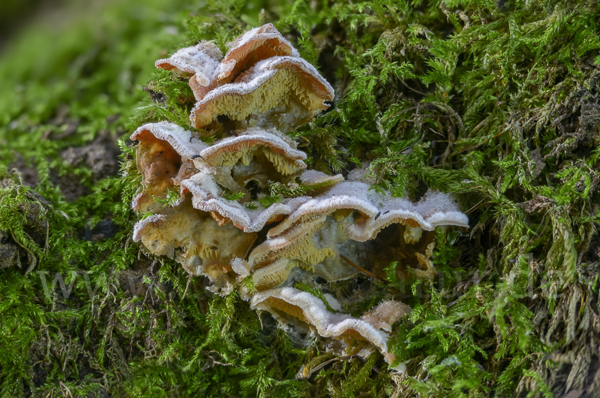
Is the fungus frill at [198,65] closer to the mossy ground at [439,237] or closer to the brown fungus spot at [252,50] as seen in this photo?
the brown fungus spot at [252,50]

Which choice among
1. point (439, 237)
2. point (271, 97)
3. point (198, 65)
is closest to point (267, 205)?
point (271, 97)

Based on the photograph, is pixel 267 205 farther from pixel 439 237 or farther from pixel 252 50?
pixel 439 237

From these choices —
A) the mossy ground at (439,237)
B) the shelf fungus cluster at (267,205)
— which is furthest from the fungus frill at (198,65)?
the mossy ground at (439,237)

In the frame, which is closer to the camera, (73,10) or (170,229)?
(170,229)

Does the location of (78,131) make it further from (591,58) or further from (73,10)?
(591,58)

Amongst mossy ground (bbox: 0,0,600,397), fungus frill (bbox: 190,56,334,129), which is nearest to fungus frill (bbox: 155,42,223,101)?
fungus frill (bbox: 190,56,334,129)

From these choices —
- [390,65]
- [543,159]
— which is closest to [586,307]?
[543,159]

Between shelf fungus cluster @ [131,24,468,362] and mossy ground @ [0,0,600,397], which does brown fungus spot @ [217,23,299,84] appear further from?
mossy ground @ [0,0,600,397]
